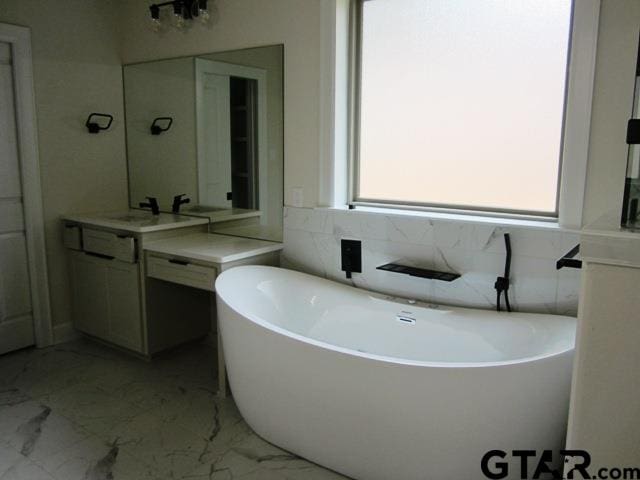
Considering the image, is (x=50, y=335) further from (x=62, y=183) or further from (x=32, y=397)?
(x=62, y=183)

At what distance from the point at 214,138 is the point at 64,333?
67.7 inches

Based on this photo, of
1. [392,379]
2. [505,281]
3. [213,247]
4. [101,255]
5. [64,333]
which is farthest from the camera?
[64,333]

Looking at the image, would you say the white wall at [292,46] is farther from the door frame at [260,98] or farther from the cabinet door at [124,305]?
the cabinet door at [124,305]

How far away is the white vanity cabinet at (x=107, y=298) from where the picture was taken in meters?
3.06

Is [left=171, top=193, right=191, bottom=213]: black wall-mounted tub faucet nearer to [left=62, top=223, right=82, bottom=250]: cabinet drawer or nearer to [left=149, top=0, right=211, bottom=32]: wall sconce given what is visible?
[left=62, top=223, right=82, bottom=250]: cabinet drawer

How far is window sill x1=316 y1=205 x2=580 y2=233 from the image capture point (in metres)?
2.24

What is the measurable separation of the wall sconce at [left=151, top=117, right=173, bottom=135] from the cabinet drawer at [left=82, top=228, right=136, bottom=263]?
0.87 metres

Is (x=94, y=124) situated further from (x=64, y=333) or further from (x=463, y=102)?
(x=463, y=102)

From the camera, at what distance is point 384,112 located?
2797mm

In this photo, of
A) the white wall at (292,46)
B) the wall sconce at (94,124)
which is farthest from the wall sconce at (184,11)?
the wall sconce at (94,124)

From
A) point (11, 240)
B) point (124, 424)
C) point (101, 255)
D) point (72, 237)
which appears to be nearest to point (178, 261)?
point (101, 255)

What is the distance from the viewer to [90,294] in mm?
3316

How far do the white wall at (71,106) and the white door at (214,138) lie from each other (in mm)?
784

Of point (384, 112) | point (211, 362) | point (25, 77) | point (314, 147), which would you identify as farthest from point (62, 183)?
point (384, 112)
